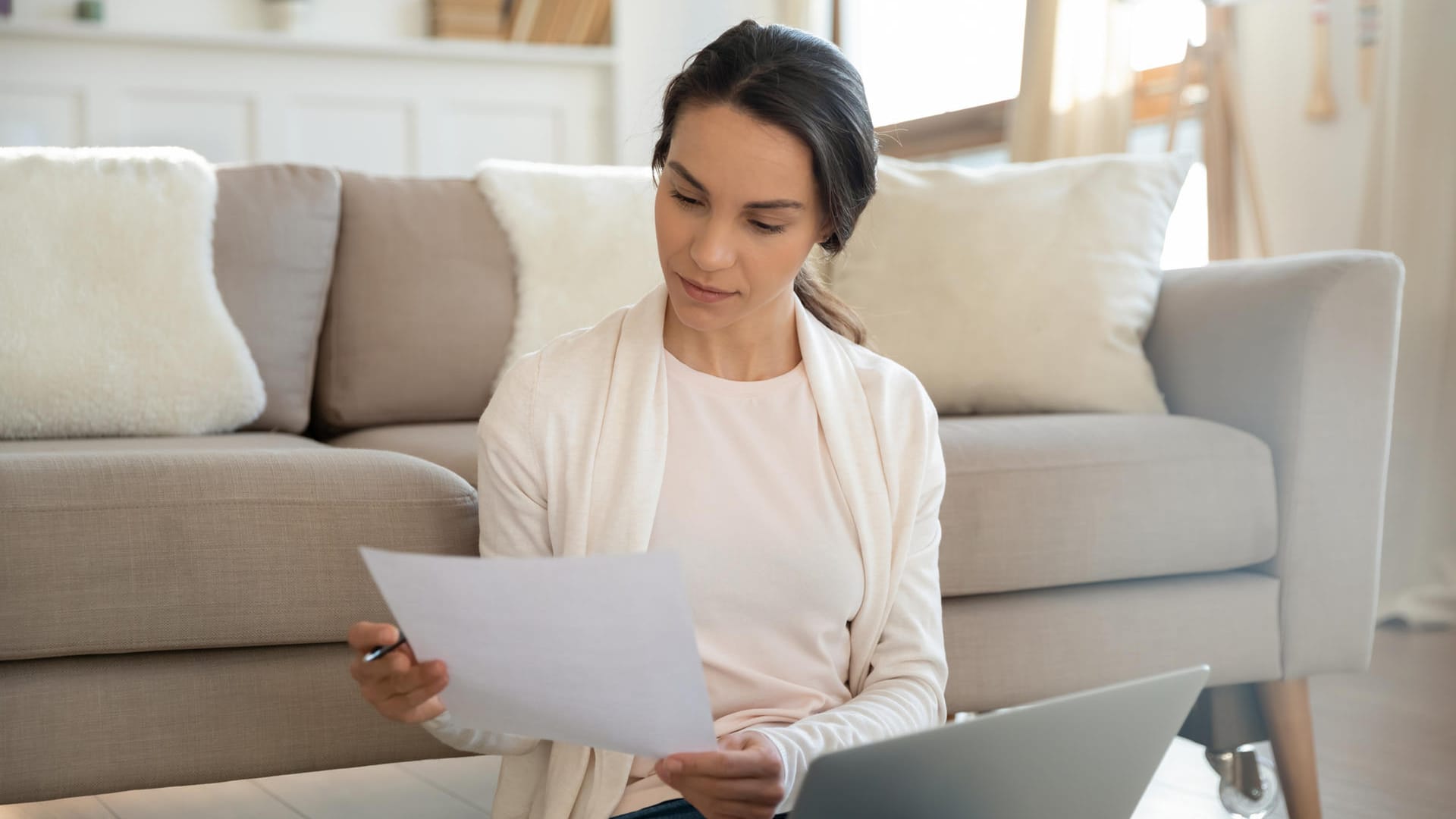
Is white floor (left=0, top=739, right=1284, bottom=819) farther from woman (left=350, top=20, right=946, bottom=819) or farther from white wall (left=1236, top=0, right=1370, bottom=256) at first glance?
white wall (left=1236, top=0, right=1370, bottom=256)

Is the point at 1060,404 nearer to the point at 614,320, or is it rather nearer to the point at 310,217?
the point at 614,320

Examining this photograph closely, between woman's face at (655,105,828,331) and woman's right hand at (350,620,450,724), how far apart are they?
329mm

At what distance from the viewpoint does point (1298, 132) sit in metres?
2.88

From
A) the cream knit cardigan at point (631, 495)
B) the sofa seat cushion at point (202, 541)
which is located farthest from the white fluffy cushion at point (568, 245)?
the cream knit cardigan at point (631, 495)

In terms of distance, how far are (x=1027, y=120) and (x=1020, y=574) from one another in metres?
1.87

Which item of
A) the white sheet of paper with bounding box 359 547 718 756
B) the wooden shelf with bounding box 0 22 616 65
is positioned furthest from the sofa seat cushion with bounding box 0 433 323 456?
the wooden shelf with bounding box 0 22 616 65

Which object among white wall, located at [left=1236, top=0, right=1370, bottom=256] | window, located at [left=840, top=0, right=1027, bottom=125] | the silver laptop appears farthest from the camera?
window, located at [left=840, top=0, right=1027, bottom=125]

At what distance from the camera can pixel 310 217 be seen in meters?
1.91

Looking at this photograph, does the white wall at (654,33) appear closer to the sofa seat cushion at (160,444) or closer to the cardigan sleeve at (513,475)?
the sofa seat cushion at (160,444)

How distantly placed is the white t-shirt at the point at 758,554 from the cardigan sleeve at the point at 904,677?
0.12ft

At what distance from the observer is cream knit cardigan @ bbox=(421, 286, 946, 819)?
3.04ft

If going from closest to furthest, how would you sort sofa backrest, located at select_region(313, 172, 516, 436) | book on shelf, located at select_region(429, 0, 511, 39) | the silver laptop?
the silver laptop, sofa backrest, located at select_region(313, 172, 516, 436), book on shelf, located at select_region(429, 0, 511, 39)

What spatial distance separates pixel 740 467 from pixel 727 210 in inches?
7.8

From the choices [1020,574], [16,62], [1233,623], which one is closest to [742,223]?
[1020,574]
